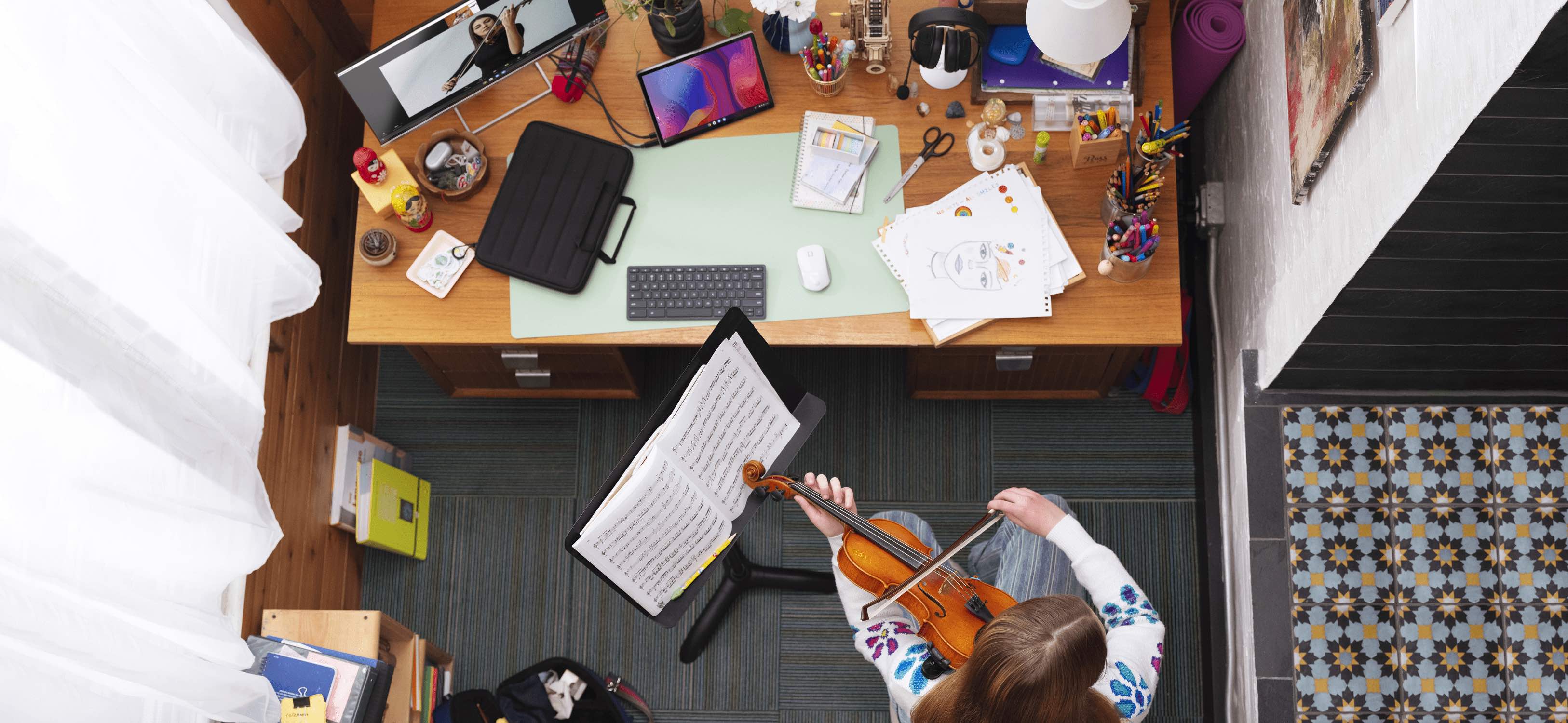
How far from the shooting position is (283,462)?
212 centimetres

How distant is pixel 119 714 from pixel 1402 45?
1.89 meters

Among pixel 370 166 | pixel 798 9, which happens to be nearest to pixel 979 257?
pixel 798 9

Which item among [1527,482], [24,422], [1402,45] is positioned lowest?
[1527,482]

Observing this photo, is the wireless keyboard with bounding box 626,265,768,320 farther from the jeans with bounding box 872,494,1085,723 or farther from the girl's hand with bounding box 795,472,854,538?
the jeans with bounding box 872,494,1085,723

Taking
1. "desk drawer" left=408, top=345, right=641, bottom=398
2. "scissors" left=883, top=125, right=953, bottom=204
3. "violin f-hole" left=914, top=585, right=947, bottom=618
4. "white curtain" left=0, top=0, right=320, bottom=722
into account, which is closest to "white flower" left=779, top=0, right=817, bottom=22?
"scissors" left=883, top=125, right=953, bottom=204

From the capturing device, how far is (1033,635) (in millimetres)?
1348

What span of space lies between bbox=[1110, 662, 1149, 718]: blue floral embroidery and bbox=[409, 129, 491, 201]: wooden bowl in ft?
4.73

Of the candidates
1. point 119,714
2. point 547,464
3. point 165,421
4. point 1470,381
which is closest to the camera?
point 119,714

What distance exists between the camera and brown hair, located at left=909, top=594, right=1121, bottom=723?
52.5 inches

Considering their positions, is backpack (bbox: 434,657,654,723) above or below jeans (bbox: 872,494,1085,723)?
below

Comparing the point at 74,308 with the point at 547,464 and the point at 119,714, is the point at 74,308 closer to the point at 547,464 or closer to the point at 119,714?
the point at 119,714

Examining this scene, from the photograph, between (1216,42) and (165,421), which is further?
(1216,42)

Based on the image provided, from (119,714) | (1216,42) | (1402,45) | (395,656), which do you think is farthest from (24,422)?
(1216,42)

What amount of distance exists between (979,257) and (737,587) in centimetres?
99
